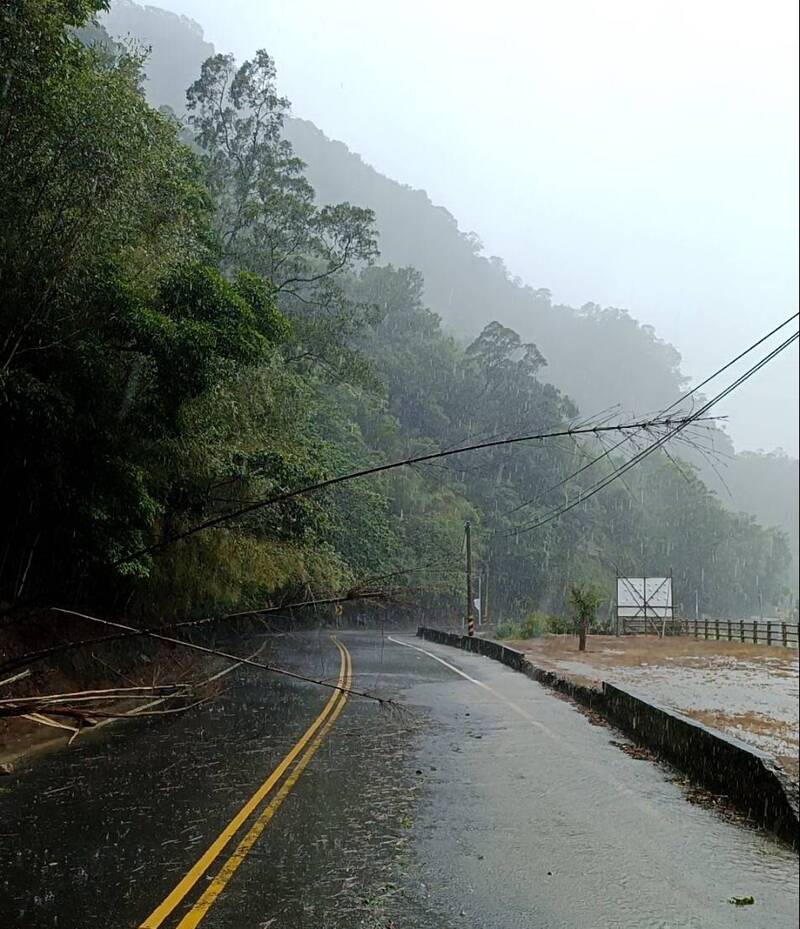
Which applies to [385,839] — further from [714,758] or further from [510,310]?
[510,310]

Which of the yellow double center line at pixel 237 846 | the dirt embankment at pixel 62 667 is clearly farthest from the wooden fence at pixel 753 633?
the yellow double center line at pixel 237 846

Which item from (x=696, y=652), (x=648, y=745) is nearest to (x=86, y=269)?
(x=648, y=745)

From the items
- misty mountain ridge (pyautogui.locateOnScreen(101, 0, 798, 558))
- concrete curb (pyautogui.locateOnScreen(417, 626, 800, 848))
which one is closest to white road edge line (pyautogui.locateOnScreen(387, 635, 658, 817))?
concrete curb (pyautogui.locateOnScreen(417, 626, 800, 848))

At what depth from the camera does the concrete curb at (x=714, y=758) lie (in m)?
7.78

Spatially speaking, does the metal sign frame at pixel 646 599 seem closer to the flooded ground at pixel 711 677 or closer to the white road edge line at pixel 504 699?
the flooded ground at pixel 711 677

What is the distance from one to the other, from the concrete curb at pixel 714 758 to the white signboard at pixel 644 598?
47482 millimetres

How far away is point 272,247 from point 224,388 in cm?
2121

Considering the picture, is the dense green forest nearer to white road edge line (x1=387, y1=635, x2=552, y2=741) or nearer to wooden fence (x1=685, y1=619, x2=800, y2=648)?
white road edge line (x1=387, y1=635, x2=552, y2=741)

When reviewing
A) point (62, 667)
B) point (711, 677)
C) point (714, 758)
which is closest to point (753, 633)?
point (711, 677)

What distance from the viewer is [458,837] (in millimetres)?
7188

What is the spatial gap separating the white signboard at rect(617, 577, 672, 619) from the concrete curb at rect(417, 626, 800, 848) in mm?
47482

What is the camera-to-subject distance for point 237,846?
672 cm

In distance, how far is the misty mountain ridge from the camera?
135250mm

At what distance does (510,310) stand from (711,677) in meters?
134
